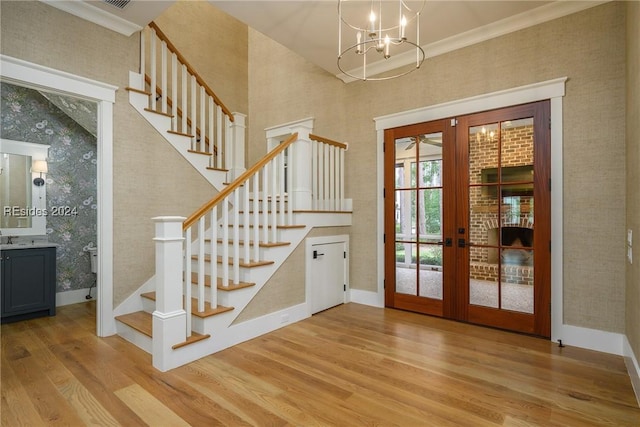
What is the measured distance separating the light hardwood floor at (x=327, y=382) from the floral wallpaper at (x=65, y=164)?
4.74ft

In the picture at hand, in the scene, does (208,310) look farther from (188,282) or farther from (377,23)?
(377,23)

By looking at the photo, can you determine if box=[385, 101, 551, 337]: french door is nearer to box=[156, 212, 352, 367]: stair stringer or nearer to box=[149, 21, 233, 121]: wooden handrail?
box=[156, 212, 352, 367]: stair stringer

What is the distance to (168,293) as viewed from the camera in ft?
8.18

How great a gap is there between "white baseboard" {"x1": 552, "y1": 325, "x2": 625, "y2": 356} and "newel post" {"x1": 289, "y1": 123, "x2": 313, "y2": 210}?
108 inches

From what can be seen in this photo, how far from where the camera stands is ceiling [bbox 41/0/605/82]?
294cm

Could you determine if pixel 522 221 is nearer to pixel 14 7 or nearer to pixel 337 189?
pixel 337 189

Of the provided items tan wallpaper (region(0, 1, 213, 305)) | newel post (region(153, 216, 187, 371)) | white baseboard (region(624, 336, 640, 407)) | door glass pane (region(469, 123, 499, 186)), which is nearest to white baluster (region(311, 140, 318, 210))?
tan wallpaper (region(0, 1, 213, 305))

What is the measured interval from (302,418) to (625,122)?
332 cm

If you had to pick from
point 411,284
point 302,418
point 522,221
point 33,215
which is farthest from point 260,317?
point 33,215

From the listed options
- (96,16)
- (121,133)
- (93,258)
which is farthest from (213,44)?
(93,258)

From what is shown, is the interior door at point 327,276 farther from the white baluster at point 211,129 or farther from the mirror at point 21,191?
the mirror at point 21,191

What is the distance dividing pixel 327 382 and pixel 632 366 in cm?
213

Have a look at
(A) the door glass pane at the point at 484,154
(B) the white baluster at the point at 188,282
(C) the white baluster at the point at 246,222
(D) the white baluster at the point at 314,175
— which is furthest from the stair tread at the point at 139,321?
(A) the door glass pane at the point at 484,154

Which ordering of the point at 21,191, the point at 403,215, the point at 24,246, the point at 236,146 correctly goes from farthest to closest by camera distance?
the point at 236,146 → the point at 21,191 → the point at 403,215 → the point at 24,246
